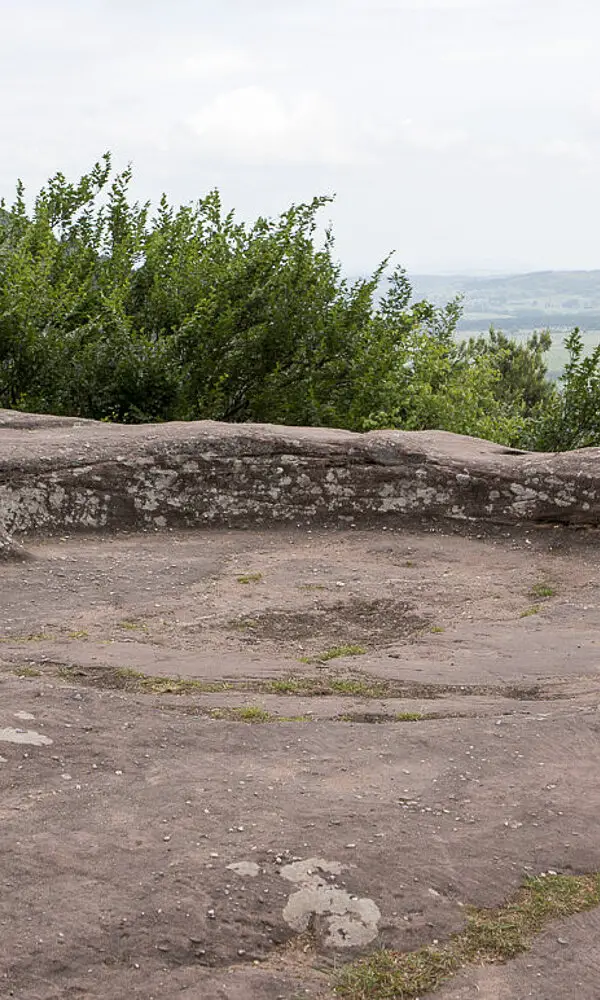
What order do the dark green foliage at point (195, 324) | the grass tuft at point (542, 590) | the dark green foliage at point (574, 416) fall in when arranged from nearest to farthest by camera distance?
the grass tuft at point (542, 590) → the dark green foliage at point (195, 324) → the dark green foliage at point (574, 416)

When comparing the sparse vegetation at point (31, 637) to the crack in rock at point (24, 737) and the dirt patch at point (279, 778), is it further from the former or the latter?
the crack in rock at point (24, 737)

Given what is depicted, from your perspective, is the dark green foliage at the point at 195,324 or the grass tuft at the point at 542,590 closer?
the grass tuft at the point at 542,590

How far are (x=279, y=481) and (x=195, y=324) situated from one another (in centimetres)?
1035

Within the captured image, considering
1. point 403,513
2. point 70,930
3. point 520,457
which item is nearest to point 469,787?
point 70,930

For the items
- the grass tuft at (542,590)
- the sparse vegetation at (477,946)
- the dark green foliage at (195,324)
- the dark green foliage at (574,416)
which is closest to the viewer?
the sparse vegetation at (477,946)

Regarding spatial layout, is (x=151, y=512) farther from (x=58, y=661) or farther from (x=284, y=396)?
(x=284, y=396)

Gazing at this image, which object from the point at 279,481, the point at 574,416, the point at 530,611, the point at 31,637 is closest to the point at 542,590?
the point at 530,611

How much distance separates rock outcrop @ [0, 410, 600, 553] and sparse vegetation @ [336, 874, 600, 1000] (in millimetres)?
6928

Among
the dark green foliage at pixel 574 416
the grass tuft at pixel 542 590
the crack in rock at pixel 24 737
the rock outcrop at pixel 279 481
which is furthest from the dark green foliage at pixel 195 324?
the crack in rock at pixel 24 737

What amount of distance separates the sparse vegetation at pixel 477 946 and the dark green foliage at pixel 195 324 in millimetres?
16689

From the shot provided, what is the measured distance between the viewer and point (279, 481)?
11844mm

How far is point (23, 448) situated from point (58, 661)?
15.4ft

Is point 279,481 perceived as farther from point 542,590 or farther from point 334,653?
point 334,653

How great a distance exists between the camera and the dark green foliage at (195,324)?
2078 cm
